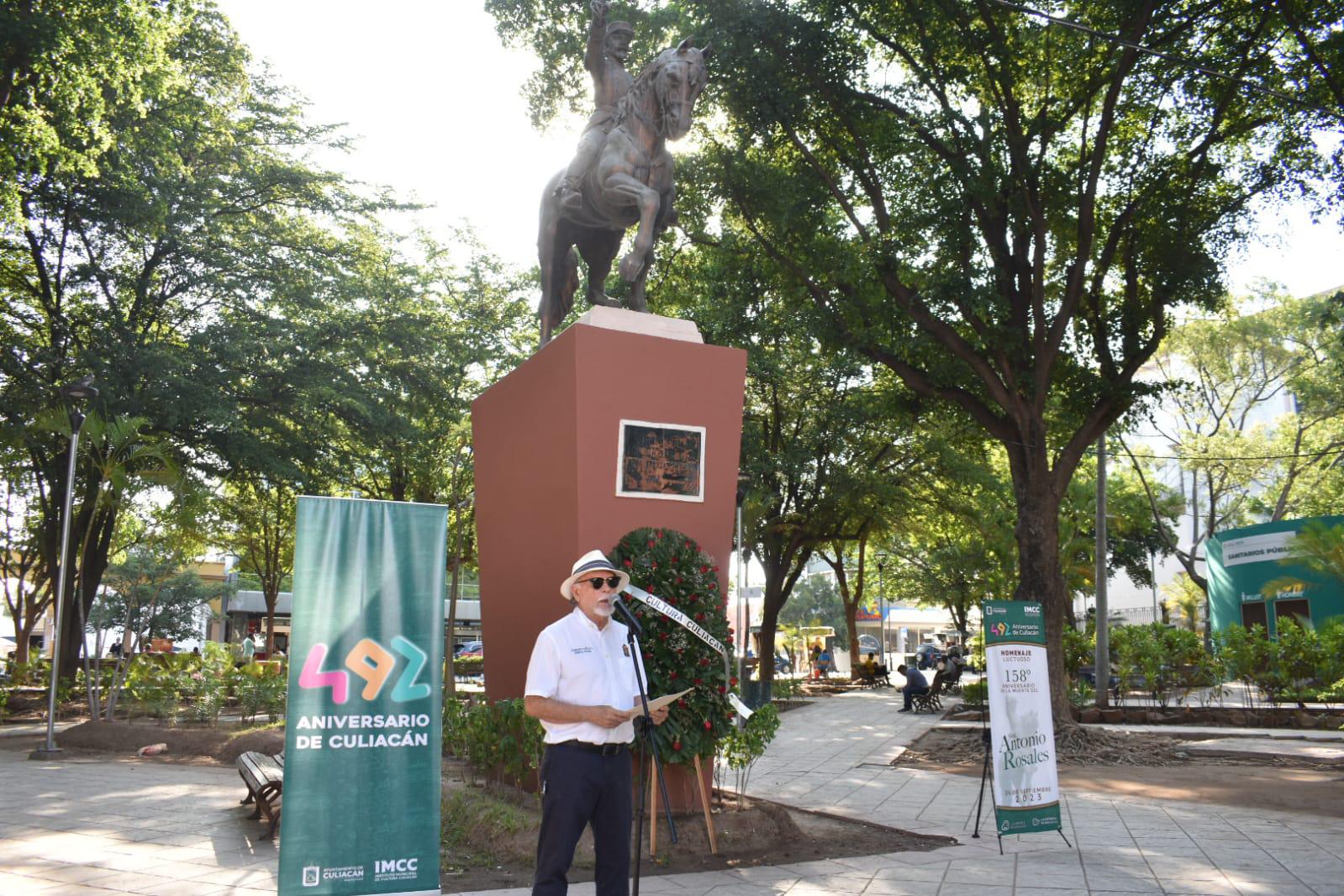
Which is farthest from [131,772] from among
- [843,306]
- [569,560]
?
[843,306]

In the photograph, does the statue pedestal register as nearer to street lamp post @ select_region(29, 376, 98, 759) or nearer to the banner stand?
the banner stand

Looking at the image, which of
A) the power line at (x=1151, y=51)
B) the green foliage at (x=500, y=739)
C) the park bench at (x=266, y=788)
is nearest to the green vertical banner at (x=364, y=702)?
the green foliage at (x=500, y=739)

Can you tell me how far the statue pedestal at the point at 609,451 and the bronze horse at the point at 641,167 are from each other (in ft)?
2.39

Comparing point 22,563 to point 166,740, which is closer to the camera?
point 166,740

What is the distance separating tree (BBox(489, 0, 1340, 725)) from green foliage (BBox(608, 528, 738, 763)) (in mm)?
8800

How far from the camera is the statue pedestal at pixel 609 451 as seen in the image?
7.14 metres

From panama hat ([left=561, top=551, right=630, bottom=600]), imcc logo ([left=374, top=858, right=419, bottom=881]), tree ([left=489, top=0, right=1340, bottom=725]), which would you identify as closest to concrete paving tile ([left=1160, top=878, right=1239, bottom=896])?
panama hat ([left=561, top=551, right=630, bottom=600])

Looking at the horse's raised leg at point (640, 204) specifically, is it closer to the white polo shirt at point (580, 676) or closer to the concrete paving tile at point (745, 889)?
the white polo shirt at point (580, 676)

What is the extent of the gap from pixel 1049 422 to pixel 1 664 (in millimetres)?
31092

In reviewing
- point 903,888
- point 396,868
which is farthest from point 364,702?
point 903,888

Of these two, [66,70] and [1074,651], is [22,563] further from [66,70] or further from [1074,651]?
[1074,651]

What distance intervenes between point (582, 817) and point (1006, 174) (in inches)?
515

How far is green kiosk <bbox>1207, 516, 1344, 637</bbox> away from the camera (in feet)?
83.5

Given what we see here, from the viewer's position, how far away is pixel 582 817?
424cm
